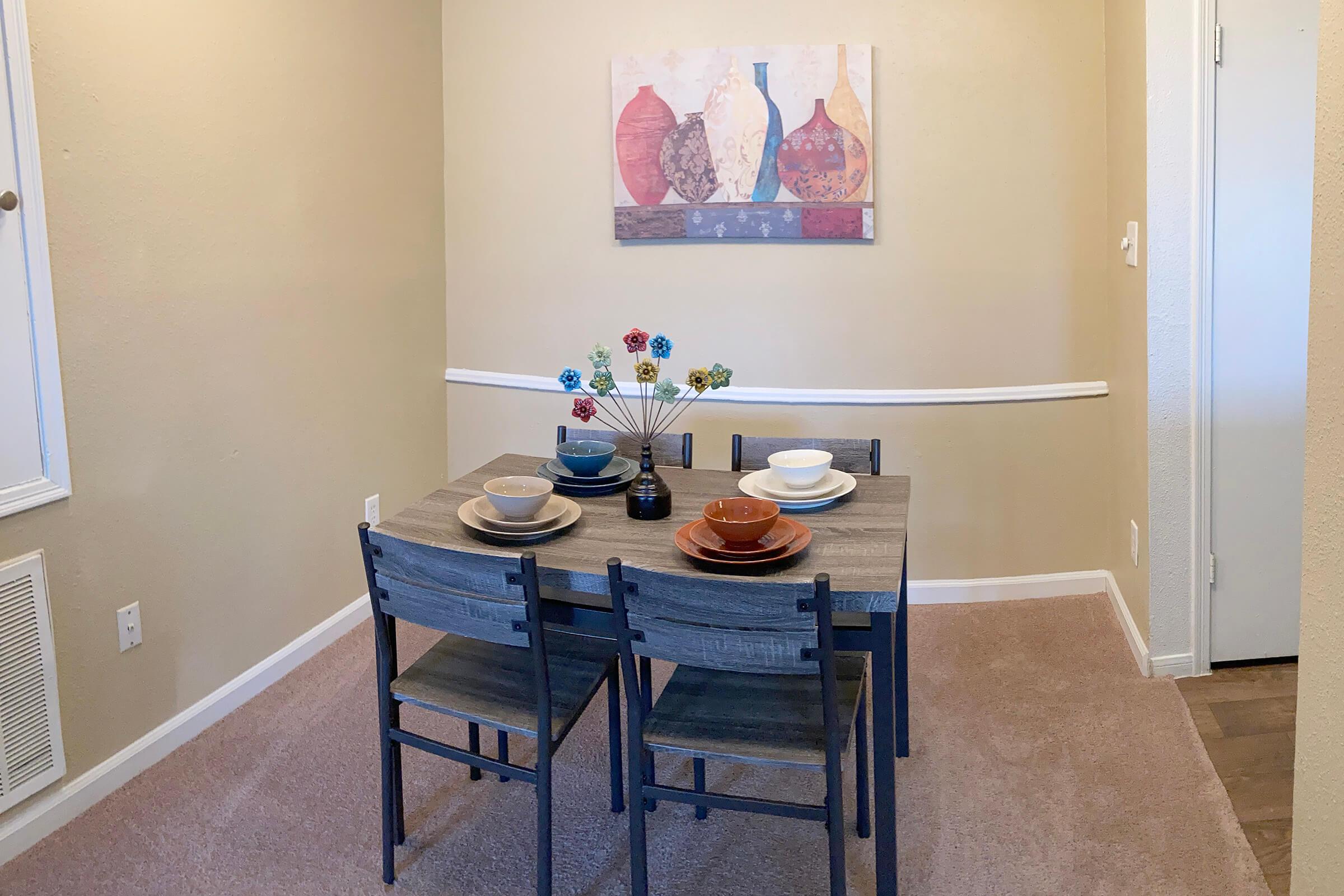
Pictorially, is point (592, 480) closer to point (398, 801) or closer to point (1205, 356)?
point (398, 801)

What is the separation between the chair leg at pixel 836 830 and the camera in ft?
6.36

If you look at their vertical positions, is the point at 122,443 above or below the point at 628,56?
below

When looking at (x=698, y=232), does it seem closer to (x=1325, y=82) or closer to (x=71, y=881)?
(x=1325, y=82)

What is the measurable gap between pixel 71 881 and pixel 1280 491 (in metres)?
3.26

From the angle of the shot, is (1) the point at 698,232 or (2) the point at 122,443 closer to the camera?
(2) the point at 122,443

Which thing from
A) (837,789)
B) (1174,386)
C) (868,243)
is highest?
(868,243)

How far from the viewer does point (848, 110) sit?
3496 mm

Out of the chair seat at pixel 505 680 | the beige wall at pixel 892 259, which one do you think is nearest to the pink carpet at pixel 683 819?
the chair seat at pixel 505 680

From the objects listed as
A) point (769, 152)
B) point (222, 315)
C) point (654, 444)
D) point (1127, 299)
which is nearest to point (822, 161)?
point (769, 152)

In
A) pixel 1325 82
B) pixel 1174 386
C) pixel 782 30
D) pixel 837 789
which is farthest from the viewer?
pixel 782 30

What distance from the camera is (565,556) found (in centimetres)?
216

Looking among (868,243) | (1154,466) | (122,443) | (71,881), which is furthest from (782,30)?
(71,881)

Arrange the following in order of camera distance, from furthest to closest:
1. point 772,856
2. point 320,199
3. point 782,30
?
point 782,30 < point 320,199 < point 772,856

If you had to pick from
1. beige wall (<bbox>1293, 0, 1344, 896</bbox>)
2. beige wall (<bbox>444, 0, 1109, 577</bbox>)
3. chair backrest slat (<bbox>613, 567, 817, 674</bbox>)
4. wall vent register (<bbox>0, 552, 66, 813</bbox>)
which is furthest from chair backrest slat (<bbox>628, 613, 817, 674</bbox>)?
beige wall (<bbox>444, 0, 1109, 577</bbox>)
